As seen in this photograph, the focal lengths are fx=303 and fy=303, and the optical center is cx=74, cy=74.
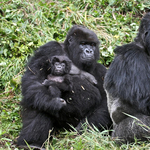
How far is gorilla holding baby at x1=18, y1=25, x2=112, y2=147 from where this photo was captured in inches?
157

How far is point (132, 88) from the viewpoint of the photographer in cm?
338

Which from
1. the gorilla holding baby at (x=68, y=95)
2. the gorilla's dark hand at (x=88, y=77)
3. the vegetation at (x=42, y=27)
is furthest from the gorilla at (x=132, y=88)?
the vegetation at (x=42, y=27)

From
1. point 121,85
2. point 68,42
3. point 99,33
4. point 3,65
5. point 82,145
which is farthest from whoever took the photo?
point 99,33

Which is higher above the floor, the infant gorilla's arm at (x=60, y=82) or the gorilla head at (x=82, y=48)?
the gorilla head at (x=82, y=48)

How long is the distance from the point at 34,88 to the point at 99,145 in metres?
1.30

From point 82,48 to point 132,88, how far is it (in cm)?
138

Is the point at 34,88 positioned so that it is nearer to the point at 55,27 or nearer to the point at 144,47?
the point at 144,47

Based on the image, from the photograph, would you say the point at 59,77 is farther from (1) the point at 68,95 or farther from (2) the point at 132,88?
(2) the point at 132,88

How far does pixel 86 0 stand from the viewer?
6.99 m

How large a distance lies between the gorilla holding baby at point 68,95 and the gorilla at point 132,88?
64cm

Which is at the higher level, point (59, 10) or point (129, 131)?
point (59, 10)

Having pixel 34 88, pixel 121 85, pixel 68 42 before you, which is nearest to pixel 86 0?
pixel 68 42

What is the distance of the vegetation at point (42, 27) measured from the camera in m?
5.26

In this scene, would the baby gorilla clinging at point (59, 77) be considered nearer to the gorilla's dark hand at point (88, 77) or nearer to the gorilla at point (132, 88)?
the gorilla's dark hand at point (88, 77)
